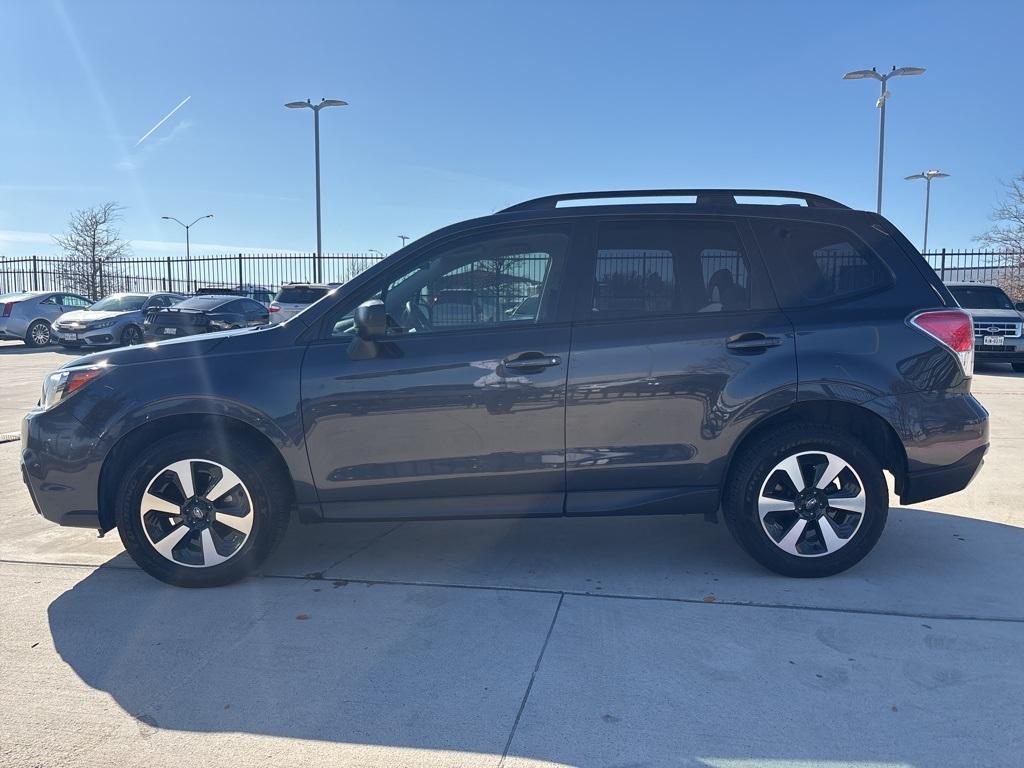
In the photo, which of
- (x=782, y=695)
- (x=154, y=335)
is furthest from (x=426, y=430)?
(x=154, y=335)

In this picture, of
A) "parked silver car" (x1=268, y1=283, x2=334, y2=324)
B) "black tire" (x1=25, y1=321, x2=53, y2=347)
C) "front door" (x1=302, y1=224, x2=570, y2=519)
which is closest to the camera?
"front door" (x1=302, y1=224, x2=570, y2=519)

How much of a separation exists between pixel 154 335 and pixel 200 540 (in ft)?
45.3

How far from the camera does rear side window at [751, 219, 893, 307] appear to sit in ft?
13.2

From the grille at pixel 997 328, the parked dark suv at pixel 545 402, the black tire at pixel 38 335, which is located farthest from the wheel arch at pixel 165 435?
the black tire at pixel 38 335

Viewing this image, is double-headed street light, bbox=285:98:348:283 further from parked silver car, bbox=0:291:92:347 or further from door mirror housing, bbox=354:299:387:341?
door mirror housing, bbox=354:299:387:341

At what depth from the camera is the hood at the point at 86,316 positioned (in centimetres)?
1902

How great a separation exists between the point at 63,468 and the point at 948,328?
14.9 ft

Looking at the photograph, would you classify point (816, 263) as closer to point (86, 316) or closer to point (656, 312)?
point (656, 312)

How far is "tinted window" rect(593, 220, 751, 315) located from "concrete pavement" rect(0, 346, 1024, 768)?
1439mm

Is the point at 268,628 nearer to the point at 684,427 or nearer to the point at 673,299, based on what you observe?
the point at 684,427

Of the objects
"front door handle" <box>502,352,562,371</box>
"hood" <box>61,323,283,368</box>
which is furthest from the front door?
"hood" <box>61,323,283,368</box>

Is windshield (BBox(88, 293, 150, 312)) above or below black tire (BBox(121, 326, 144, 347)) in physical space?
above

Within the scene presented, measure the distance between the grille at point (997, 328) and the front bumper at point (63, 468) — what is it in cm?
1482

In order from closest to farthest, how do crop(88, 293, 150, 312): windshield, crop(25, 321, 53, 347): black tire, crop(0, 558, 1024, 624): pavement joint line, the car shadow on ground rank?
the car shadow on ground
crop(0, 558, 1024, 624): pavement joint line
crop(88, 293, 150, 312): windshield
crop(25, 321, 53, 347): black tire
